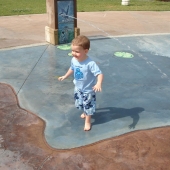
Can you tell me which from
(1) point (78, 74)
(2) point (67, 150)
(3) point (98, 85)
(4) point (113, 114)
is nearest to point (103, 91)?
(4) point (113, 114)

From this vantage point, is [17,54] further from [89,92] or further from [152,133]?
[152,133]

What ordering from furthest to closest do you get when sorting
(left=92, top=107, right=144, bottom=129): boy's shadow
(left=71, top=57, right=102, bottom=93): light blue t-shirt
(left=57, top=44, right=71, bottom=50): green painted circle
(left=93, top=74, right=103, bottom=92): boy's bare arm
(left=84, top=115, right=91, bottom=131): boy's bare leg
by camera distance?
(left=57, top=44, right=71, bottom=50): green painted circle → (left=92, top=107, right=144, bottom=129): boy's shadow → (left=84, top=115, right=91, bottom=131): boy's bare leg → (left=71, top=57, right=102, bottom=93): light blue t-shirt → (left=93, top=74, right=103, bottom=92): boy's bare arm

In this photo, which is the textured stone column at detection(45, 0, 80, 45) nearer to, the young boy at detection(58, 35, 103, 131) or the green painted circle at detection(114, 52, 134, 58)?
the green painted circle at detection(114, 52, 134, 58)

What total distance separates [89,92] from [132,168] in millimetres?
1142

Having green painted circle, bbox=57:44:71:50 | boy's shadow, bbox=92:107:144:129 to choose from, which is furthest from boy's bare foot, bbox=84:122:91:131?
green painted circle, bbox=57:44:71:50

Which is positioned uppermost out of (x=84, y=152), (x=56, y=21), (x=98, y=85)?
(x=98, y=85)

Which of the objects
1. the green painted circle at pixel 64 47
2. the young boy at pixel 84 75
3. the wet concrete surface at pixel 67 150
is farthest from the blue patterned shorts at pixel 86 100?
the green painted circle at pixel 64 47

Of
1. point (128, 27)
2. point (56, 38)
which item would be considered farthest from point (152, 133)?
point (128, 27)

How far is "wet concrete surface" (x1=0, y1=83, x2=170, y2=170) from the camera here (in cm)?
327

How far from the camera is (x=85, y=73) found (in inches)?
144

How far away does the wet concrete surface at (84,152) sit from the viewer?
3271 mm

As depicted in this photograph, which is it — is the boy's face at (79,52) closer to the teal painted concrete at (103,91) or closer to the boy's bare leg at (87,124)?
the boy's bare leg at (87,124)

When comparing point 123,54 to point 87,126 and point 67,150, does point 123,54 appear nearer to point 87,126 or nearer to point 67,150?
point 87,126

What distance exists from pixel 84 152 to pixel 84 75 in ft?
3.22
